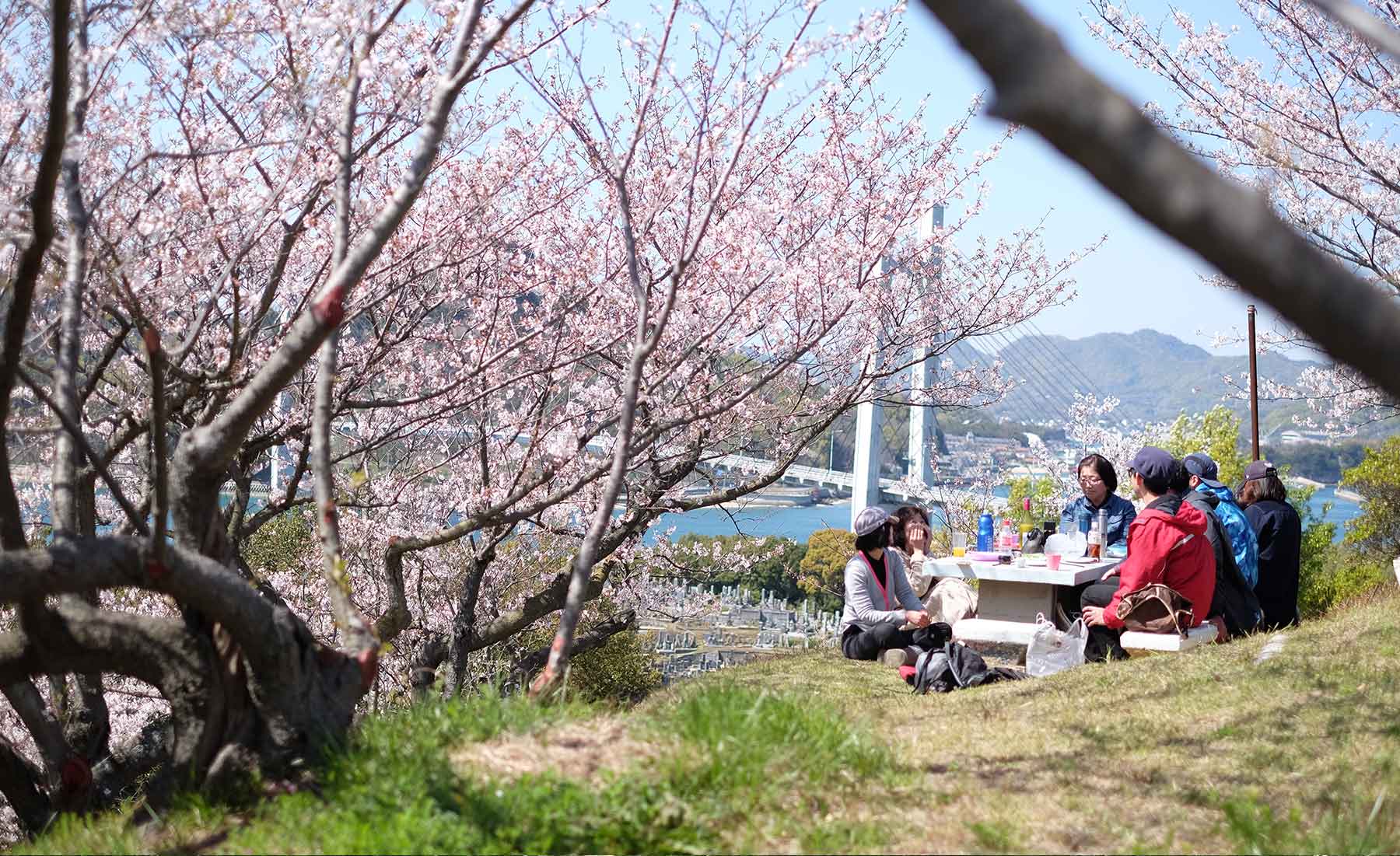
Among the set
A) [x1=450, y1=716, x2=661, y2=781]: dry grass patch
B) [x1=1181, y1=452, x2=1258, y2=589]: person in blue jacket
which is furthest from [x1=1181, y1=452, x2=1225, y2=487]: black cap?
[x1=450, y1=716, x2=661, y2=781]: dry grass patch

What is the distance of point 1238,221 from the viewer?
118cm

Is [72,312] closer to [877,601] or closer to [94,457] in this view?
[94,457]

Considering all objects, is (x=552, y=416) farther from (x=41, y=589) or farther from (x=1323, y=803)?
(x=1323, y=803)

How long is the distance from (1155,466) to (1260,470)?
212cm

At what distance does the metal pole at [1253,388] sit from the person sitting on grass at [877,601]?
25.0 ft

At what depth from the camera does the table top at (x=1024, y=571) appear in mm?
6297

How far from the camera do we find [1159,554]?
5.35 meters

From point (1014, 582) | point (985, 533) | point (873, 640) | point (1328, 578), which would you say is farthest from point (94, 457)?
point (1328, 578)

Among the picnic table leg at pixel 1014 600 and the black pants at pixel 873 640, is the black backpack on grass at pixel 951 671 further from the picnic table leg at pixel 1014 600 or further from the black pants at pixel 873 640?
the picnic table leg at pixel 1014 600

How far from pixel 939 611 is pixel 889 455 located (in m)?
17.5

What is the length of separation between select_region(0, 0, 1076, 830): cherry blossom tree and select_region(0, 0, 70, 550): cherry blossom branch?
1cm

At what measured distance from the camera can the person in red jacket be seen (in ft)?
17.5

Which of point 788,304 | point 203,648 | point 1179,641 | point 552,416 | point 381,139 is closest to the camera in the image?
point 203,648

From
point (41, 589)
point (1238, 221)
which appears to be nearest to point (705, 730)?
point (41, 589)
